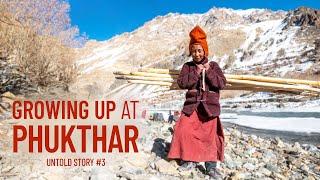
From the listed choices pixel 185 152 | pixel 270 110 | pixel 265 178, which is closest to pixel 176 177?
pixel 185 152

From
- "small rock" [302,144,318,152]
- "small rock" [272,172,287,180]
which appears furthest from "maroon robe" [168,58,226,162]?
"small rock" [302,144,318,152]

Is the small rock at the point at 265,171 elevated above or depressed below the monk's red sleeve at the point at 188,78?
below

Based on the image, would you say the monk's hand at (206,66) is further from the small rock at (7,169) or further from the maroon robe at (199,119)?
the small rock at (7,169)

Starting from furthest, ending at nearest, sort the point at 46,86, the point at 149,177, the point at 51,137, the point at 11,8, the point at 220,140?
the point at 46,86
the point at 11,8
the point at 51,137
the point at 220,140
the point at 149,177

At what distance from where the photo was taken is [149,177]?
209 inches

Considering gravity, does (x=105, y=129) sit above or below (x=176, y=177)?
above

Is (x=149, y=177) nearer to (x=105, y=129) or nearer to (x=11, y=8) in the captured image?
(x=105, y=129)

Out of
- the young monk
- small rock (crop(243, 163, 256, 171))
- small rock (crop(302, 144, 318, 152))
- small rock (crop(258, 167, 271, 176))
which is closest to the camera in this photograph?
the young monk

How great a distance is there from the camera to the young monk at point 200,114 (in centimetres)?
549

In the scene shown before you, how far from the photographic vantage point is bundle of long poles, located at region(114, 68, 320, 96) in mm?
6230

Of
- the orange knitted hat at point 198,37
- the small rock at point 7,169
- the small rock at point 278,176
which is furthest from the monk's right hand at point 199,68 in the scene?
the small rock at point 7,169

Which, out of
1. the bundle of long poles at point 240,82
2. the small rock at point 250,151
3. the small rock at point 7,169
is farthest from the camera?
the small rock at point 250,151

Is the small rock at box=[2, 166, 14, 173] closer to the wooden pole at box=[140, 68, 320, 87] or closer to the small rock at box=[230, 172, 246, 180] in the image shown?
the wooden pole at box=[140, 68, 320, 87]

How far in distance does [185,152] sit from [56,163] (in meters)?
1.45
